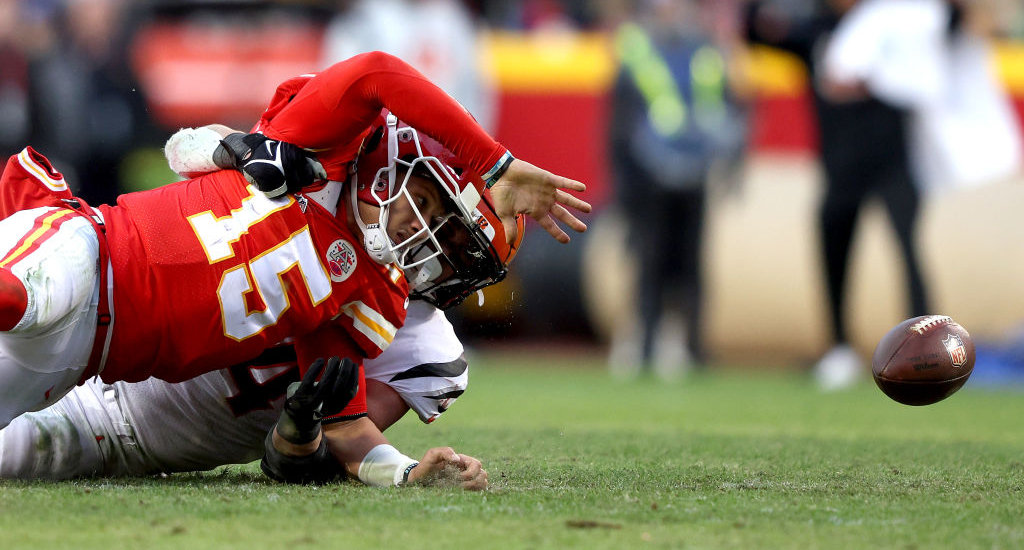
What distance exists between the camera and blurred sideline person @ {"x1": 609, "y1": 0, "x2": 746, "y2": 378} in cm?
783

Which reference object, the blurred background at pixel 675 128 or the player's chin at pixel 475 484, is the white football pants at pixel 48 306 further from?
the blurred background at pixel 675 128

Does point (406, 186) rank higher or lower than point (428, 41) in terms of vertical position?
lower

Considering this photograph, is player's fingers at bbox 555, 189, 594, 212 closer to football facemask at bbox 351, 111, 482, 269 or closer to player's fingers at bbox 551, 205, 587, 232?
player's fingers at bbox 551, 205, 587, 232

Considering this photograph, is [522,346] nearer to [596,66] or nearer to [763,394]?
[596,66]

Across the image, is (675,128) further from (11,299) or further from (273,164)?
(11,299)

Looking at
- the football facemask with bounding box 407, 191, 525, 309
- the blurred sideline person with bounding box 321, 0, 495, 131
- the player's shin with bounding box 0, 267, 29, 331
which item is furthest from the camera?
the blurred sideline person with bounding box 321, 0, 495, 131

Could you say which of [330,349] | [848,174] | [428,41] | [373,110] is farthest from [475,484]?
[428,41]

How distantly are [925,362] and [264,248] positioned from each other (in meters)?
1.65

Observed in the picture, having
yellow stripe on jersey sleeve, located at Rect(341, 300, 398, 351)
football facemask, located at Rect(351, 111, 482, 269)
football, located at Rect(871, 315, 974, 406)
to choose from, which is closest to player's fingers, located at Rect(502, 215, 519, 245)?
football facemask, located at Rect(351, 111, 482, 269)

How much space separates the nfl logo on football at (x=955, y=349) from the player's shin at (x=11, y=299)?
2.17 metres

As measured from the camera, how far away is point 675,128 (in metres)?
7.90

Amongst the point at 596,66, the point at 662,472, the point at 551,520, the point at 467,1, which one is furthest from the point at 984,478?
the point at 467,1

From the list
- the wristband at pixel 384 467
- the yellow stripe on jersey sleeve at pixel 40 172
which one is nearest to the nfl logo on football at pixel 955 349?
the wristband at pixel 384 467

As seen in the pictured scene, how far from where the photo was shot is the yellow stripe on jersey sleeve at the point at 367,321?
303cm
